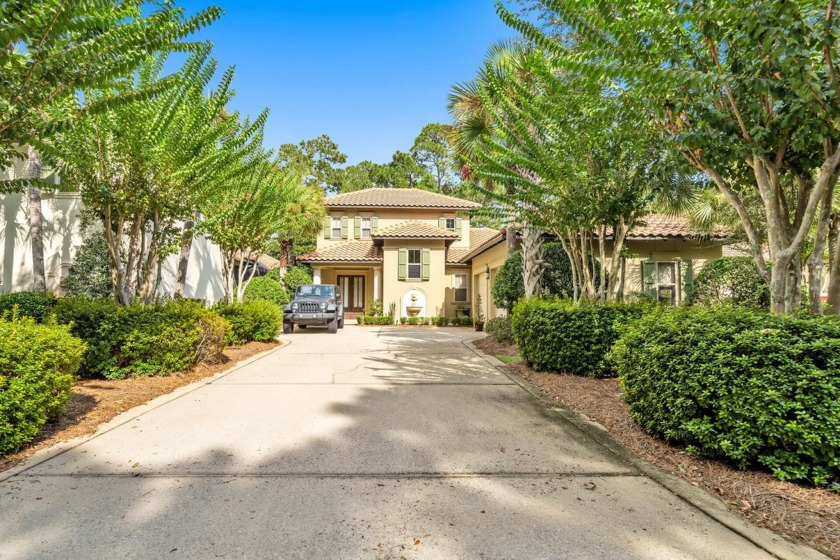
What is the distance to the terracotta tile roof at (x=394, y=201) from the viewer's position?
87.6 ft

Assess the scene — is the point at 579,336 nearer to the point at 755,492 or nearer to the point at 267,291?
the point at 755,492

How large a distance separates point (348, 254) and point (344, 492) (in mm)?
21533

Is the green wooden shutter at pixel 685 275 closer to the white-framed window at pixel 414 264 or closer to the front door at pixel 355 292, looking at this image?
the white-framed window at pixel 414 264

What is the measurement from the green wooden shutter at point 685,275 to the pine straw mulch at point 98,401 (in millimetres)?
13278

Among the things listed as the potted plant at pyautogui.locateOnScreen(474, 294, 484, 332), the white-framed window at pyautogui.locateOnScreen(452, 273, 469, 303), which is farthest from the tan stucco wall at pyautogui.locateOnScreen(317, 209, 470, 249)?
the potted plant at pyautogui.locateOnScreen(474, 294, 484, 332)

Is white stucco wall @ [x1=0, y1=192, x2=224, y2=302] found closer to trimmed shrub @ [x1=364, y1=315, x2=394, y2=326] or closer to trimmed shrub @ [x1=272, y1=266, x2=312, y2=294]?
trimmed shrub @ [x1=272, y1=266, x2=312, y2=294]

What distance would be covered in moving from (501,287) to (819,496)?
34.5 feet

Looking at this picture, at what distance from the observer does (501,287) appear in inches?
523

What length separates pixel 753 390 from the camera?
10.2ft

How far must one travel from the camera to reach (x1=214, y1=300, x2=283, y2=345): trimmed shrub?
11.1m

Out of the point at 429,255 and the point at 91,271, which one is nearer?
the point at 91,271

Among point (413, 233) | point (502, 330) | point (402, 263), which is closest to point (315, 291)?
point (402, 263)

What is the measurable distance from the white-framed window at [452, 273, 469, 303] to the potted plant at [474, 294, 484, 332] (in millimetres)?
2795

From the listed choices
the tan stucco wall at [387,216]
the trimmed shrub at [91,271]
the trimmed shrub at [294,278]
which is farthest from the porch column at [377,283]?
the trimmed shrub at [91,271]
